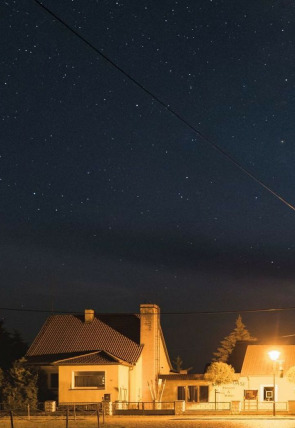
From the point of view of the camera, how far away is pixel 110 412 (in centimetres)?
4669

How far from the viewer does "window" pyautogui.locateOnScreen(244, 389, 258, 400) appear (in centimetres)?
5278

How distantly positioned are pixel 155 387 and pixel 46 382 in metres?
8.15

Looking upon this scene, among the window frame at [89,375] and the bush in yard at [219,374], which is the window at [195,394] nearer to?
the bush in yard at [219,374]

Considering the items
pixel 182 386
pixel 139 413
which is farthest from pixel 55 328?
pixel 139 413

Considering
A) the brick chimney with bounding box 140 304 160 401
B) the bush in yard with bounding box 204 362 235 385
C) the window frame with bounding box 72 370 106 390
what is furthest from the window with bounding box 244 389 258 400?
the window frame with bounding box 72 370 106 390

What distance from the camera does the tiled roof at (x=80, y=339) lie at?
185ft

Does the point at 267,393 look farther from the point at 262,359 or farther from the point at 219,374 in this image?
the point at 219,374

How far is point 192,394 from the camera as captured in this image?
54.2m

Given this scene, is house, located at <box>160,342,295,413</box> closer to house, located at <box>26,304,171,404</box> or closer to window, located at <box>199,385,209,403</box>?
window, located at <box>199,385,209,403</box>

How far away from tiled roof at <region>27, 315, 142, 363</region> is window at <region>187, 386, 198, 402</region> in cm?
439

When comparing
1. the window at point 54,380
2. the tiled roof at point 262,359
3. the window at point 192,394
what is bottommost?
the window at point 192,394

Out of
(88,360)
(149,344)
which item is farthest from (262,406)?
(88,360)

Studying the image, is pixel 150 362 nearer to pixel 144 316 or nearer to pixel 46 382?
pixel 144 316

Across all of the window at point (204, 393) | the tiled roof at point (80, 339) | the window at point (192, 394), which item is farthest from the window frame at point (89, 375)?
the window at point (204, 393)
